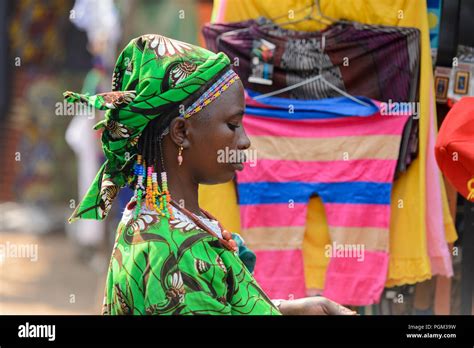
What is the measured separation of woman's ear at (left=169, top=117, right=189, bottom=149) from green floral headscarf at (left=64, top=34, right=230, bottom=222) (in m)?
0.04

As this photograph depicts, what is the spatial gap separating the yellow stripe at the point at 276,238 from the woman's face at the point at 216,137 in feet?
5.99

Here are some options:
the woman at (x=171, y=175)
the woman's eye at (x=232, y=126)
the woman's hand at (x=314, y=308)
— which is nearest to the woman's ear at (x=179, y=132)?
the woman at (x=171, y=175)

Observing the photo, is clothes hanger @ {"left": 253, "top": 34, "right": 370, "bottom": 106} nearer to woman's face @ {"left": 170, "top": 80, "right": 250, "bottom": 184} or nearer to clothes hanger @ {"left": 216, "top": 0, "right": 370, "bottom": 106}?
clothes hanger @ {"left": 216, "top": 0, "right": 370, "bottom": 106}

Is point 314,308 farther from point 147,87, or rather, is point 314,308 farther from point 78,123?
point 78,123

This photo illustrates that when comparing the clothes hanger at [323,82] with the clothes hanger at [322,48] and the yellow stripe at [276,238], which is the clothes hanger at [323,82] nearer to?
the clothes hanger at [322,48]

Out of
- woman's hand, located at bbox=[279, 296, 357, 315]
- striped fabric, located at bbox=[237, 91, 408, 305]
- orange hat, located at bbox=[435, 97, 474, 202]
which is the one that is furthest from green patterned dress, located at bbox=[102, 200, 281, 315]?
striped fabric, located at bbox=[237, 91, 408, 305]

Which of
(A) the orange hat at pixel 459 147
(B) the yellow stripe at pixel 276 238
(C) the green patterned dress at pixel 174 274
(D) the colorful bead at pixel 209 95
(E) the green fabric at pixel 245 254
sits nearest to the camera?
(C) the green patterned dress at pixel 174 274

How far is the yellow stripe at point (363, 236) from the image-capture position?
4059 millimetres

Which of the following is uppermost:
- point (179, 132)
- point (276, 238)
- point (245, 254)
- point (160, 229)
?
point (179, 132)

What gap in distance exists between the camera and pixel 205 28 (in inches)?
157

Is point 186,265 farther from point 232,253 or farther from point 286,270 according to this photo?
point 286,270

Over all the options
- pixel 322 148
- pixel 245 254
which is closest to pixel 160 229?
pixel 245 254

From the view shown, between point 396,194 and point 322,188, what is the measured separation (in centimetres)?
33

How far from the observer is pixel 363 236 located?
4082 mm
